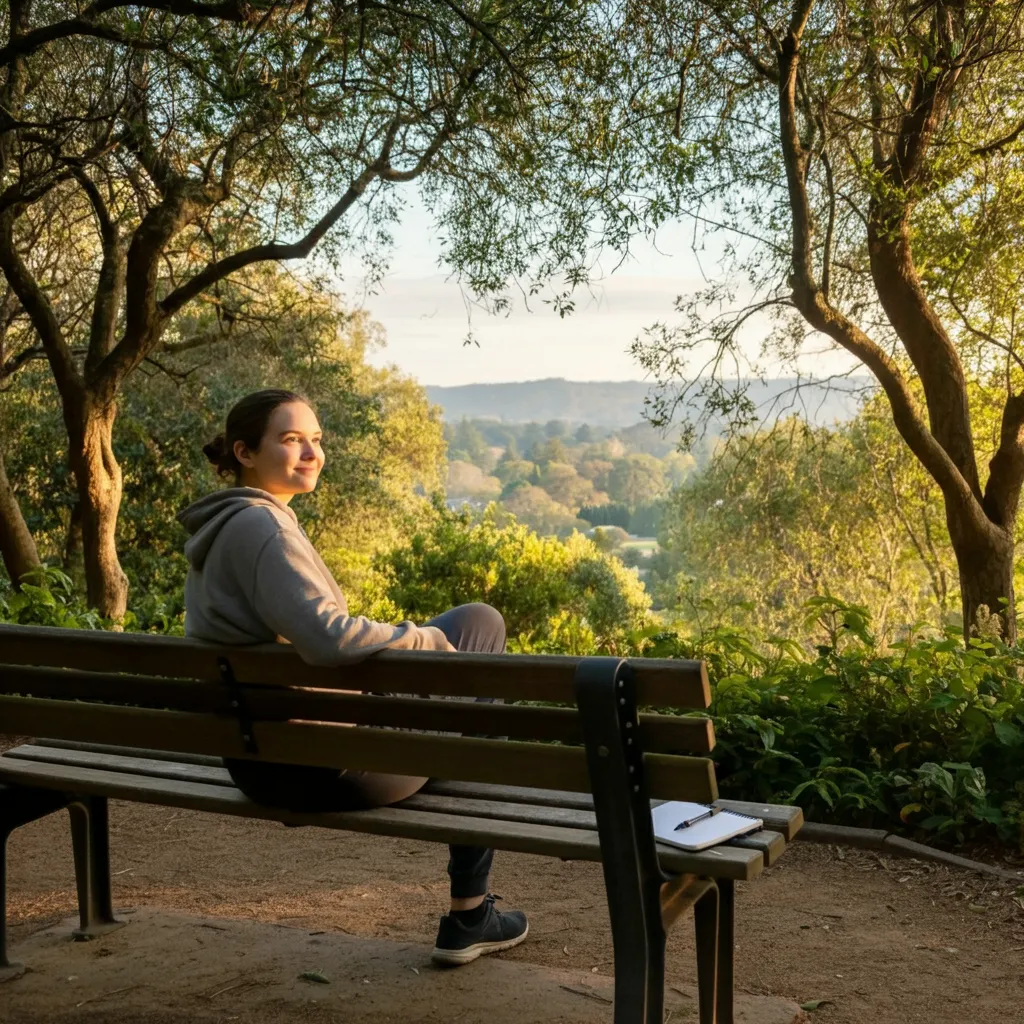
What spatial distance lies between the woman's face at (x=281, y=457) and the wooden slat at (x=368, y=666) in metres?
0.55

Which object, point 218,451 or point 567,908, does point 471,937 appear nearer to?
point 567,908

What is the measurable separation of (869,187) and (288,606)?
7.73 metres

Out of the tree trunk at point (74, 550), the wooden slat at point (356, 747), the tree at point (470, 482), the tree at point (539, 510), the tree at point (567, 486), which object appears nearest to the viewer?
the wooden slat at point (356, 747)

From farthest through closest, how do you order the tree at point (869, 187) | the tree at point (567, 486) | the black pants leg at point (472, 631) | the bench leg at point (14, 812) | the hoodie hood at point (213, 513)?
the tree at point (567, 486)
the tree at point (869, 187)
the bench leg at point (14, 812)
the black pants leg at point (472, 631)
the hoodie hood at point (213, 513)

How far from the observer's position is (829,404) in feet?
39.6

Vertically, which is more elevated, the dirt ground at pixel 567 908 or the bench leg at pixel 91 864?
the bench leg at pixel 91 864

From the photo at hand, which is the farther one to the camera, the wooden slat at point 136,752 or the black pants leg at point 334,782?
the wooden slat at point 136,752

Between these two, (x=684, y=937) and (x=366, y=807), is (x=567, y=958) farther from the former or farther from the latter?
(x=366, y=807)

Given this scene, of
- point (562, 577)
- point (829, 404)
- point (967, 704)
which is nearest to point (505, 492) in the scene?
point (562, 577)

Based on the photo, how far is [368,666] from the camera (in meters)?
2.36

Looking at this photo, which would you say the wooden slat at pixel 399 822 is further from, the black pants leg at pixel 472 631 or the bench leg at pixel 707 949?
the black pants leg at pixel 472 631

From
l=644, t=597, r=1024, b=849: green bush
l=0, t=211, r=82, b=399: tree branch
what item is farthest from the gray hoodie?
l=0, t=211, r=82, b=399: tree branch

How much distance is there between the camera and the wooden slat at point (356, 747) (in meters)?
2.21

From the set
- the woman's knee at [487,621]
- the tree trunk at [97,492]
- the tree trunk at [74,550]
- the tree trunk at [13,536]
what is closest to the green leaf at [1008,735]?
the woman's knee at [487,621]
